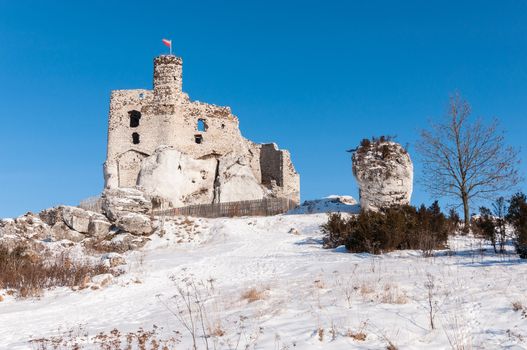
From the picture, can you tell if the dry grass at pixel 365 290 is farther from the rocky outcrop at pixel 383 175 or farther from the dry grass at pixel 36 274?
the rocky outcrop at pixel 383 175

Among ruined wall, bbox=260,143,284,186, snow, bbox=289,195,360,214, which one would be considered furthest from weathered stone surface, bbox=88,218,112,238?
ruined wall, bbox=260,143,284,186

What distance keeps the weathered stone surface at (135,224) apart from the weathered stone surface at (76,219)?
1.84 meters

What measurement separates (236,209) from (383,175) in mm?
8149

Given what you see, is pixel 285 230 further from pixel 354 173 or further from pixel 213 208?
pixel 213 208

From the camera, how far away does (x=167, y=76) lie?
113ft

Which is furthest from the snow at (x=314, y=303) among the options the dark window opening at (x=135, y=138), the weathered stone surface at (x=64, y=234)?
the dark window opening at (x=135, y=138)

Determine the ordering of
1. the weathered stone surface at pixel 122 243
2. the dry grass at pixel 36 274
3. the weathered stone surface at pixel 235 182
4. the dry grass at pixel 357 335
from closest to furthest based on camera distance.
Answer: the dry grass at pixel 357 335 < the dry grass at pixel 36 274 < the weathered stone surface at pixel 122 243 < the weathered stone surface at pixel 235 182

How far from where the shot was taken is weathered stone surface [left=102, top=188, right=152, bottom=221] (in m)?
23.5

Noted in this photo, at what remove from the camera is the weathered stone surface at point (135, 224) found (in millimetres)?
21281

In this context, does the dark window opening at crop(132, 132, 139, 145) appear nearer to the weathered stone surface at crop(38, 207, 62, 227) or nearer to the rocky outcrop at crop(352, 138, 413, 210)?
the weathered stone surface at crop(38, 207, 62, 227)

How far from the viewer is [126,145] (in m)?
33.5

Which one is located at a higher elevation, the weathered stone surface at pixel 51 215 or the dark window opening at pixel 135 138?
the dark window opening at pixel 135 138

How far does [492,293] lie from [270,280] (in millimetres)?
4599

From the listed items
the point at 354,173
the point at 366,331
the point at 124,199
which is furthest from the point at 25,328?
the point at 354,173
